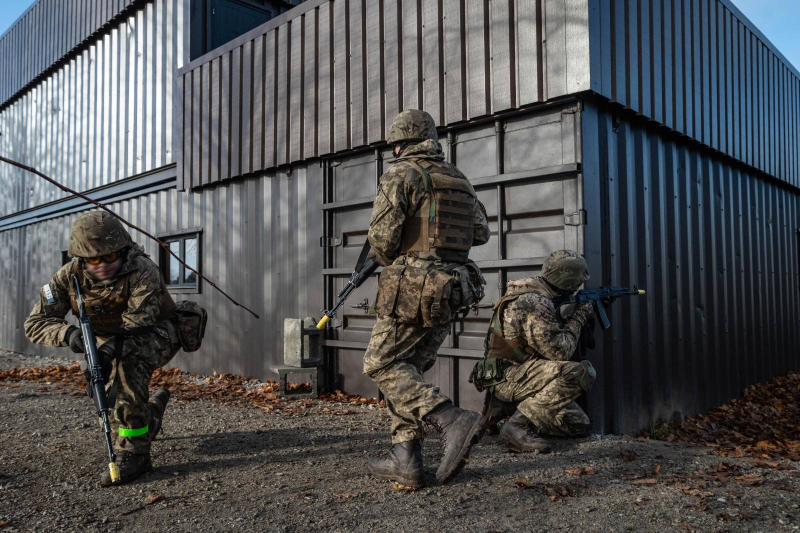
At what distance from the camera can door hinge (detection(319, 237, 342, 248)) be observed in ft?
24.6

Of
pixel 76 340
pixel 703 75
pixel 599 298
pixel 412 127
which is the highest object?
pixel 703 75

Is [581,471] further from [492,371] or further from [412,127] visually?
[412,127]

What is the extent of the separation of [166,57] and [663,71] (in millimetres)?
8113

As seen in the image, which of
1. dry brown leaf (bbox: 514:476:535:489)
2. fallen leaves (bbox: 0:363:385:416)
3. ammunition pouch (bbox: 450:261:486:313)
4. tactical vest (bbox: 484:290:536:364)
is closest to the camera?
ammunition pouch (bbox: 450:261:486:313)

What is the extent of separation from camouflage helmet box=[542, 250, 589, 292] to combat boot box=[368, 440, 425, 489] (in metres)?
1.82

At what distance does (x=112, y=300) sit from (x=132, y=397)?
0.73 metres

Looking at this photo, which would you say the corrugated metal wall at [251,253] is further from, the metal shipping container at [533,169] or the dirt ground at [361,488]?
the dirt ground at [361,488]

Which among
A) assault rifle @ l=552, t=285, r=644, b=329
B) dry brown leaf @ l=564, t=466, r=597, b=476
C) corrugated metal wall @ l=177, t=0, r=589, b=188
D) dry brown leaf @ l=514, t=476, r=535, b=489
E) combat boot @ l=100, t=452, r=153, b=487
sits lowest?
dry brown leaf @ l=564, t=466, r=597, b=476

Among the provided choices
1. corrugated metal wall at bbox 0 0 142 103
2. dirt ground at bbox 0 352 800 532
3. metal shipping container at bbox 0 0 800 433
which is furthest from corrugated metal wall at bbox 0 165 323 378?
corrugated metal wall at bbox 0 0 142 103

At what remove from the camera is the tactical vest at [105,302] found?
4449 millimetres

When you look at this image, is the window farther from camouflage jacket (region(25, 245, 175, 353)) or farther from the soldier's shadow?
camouflage jacket (region(25, 245, 175, 353))

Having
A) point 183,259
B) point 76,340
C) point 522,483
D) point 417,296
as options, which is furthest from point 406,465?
point 183,259

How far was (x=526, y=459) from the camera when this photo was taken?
450 centimetres

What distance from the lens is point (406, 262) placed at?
3.96 metres
